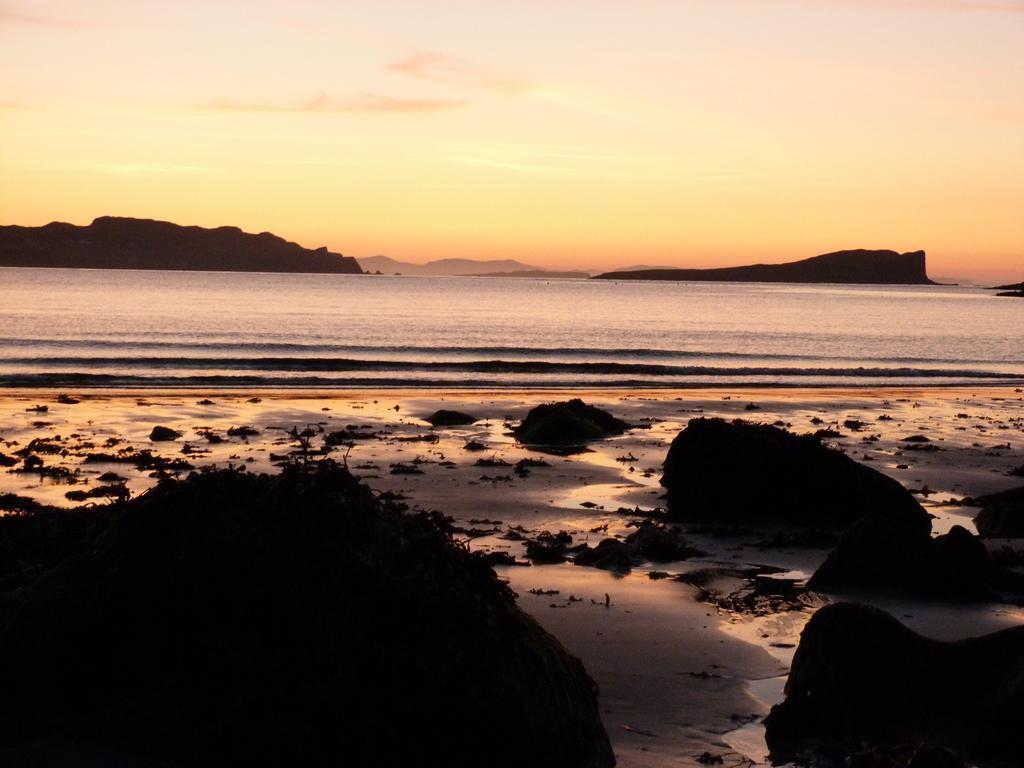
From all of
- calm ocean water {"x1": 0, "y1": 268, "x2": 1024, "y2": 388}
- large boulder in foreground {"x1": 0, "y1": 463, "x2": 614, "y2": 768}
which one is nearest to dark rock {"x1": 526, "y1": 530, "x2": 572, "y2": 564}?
large boulder in foreground {"x1": 0, "y1": 463, "x2": 614, "y2": 768}

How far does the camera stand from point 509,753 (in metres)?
5.68

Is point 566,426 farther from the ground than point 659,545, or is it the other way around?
point 566,426

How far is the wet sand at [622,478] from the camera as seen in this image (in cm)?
787

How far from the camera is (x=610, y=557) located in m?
11.4

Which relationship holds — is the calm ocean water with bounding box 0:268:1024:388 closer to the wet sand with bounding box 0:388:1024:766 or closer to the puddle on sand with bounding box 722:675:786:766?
the wet sand with bounding box 0:388:1024:766

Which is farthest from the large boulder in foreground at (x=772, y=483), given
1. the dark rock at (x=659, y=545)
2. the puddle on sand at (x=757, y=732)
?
the puddle on sand at (x=757, y=732)

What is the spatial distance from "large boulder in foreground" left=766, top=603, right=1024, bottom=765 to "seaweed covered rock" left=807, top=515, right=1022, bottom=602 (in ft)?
10.6

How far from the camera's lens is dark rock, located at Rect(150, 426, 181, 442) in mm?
20384

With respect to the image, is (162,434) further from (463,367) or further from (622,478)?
(463,367)

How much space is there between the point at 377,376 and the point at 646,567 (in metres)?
29.7

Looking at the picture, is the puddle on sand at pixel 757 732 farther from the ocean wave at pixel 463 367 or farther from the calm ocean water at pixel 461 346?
the ocean wave at pixel 463 367

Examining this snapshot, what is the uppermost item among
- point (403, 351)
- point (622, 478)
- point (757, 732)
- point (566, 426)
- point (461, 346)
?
point (461, 346)

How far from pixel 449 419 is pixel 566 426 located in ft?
11.8

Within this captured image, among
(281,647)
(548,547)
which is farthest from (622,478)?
(281,647)
